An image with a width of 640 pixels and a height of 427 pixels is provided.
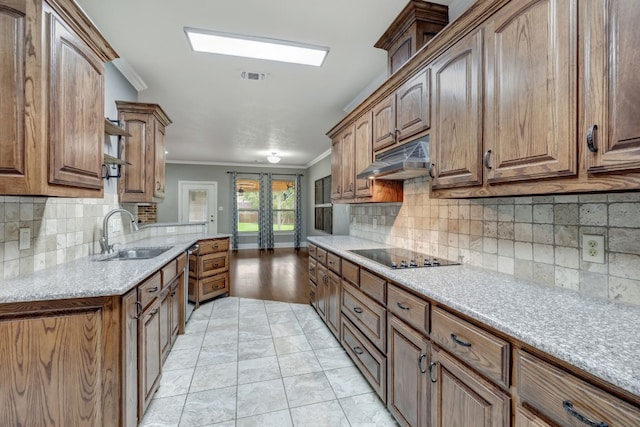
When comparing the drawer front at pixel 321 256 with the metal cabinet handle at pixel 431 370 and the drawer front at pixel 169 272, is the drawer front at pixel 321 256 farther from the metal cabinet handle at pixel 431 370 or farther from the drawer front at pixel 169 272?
the metal cabinet handle at pixel 431 370

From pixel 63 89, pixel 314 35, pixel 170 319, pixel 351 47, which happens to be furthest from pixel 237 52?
pixel 170 319

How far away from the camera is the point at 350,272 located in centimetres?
231

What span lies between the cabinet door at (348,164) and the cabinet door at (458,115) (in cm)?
133

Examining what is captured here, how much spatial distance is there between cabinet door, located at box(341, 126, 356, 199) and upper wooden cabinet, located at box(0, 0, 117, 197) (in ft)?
7.15

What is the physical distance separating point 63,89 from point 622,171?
2247mm

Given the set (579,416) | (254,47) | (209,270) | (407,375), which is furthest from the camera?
→ (209,270)

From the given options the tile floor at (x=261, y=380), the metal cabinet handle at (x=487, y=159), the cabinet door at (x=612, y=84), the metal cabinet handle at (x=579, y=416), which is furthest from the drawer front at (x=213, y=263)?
the cabinet door at (x=612, y=84)

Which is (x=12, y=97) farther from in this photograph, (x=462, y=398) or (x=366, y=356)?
(x=366, y=356)

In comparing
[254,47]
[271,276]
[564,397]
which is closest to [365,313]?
[564,397]

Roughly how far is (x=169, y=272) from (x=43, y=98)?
133 centimetres

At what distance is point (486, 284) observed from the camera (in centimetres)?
144

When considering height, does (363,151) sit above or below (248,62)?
below

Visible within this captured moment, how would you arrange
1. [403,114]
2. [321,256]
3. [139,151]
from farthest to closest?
1. [321,256]
2. [139,151]
3. [403,114]

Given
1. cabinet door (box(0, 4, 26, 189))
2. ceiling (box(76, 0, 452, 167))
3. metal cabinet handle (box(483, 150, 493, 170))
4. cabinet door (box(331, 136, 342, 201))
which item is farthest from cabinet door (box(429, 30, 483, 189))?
cabinet door (box(0, 4, 26, 189))
